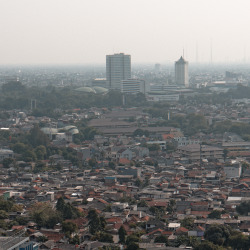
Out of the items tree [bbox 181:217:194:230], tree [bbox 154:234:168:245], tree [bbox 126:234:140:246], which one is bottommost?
tree [bbox 181:217:194:230]

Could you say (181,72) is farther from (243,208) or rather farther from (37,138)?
(243,208)

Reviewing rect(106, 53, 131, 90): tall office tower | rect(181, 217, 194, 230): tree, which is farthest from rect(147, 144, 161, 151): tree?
rect(106, 53, 131, 90): tall office tower

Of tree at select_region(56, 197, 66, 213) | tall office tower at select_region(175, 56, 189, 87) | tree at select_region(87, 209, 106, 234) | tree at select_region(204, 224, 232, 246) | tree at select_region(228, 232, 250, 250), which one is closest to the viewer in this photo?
tree at select_region(228, 232, 250, 250)

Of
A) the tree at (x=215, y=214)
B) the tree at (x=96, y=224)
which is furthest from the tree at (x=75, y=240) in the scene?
the tree at (x=215, y=214)

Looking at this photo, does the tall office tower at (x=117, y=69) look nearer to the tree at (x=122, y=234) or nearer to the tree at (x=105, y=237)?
the tree at (x=122, y=234)

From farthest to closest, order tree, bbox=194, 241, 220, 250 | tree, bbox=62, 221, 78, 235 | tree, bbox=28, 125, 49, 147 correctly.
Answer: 1. tree, bbox=28, 125, 49, 147
2. tree, bbox=62, 221, 78, 235
3. tree, bbox=194, 241, 220, 250

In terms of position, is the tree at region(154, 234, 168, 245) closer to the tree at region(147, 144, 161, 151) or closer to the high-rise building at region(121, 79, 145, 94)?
the tree at region(147, 144, 161, 151)

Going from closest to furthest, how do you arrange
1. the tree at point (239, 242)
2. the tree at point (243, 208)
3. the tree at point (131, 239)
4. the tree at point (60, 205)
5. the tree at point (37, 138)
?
1. the tree at point (239, 242)
2. the tree at point (131, 239)
3. the tree at point (60, 205)
4. the tree at point (243, 208)
5. the tree at point (37, 138)

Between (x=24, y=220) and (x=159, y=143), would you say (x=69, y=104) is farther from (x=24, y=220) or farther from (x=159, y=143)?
(x=24, y=220)
